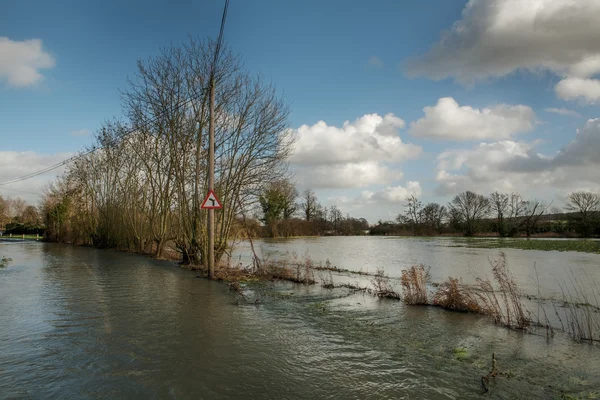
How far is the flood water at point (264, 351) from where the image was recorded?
160 inches

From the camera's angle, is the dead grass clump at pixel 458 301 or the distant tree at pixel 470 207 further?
the distant tree at pixel 470 207

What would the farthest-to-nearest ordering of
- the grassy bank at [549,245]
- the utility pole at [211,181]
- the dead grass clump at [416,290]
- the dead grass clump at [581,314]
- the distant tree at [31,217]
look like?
1. the distant tree at [31,217]
2. the grassy bank at [549,245]
3. the utility pole at [211,181]
4. the dead grass clump at [416,290]
5. the dead grass clump at [581,314]

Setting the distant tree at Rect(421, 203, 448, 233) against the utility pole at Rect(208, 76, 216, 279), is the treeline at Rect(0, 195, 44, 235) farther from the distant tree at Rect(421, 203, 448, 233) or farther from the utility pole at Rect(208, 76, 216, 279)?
the distant tree at Rect(421, 203, 448, 233)

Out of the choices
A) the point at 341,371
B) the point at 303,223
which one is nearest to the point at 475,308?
the point at 341,371

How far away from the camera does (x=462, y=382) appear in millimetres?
4367

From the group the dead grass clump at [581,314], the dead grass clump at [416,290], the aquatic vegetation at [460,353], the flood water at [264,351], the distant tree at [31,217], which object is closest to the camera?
the flood water at [264,351]

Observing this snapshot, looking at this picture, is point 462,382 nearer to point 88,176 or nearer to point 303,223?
point 88,176

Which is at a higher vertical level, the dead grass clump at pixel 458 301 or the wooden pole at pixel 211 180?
the wooden pole at pixel 211 180

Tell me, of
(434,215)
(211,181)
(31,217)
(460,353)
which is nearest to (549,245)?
(211,181)

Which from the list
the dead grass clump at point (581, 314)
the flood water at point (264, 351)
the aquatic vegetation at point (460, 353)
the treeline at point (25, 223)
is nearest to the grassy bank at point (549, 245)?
the dead grass clump at point (581, 314)

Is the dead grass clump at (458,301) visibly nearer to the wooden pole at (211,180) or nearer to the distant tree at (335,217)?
the wooden pole at (211,180)

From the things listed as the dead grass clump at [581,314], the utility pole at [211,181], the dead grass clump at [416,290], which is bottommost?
the dead grass clump at [581,314]

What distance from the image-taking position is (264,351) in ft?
17.3

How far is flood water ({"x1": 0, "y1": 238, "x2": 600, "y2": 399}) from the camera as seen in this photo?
4.07 meters
